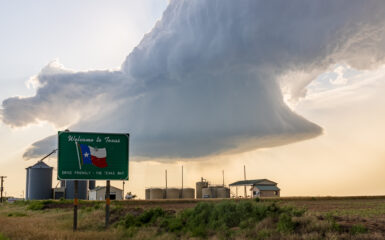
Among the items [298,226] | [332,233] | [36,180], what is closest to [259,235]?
[298,226]

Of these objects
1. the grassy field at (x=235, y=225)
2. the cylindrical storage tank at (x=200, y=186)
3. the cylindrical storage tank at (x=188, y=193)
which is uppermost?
the cylindrical storage tank at (x=200, y=186)

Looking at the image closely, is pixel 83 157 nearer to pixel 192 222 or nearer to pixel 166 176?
pixel 192 222

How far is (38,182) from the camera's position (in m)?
81.5

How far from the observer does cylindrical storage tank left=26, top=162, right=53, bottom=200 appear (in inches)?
3194

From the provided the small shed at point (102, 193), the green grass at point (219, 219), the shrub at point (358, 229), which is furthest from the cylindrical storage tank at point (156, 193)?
the shrub at point (358, 229)

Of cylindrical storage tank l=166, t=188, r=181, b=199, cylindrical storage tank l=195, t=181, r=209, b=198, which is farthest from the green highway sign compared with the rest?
cylindrical storage tank l=195, t=181, r=209, b=198

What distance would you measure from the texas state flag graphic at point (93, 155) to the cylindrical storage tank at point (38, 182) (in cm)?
5960

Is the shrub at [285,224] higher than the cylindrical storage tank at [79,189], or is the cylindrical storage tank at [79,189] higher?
the cylindrical storage tank at [79,189]

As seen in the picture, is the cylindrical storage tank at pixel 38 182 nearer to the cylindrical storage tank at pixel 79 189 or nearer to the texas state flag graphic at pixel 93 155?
the cylindrical storage tank at pixel 79 189

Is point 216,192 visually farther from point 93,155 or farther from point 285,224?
point 285,224

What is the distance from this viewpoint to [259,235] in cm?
1758

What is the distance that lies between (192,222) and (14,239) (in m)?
9.00

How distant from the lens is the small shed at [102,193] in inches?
3337

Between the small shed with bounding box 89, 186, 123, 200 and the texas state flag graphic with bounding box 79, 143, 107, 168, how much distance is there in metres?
58.8
